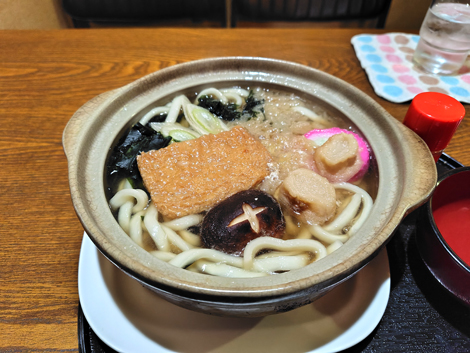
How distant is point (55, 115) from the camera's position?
1843 millimetres

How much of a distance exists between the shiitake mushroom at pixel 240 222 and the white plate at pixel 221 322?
0.76 feet

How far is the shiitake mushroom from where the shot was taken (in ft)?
3.29

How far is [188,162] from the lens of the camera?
3.92 feet

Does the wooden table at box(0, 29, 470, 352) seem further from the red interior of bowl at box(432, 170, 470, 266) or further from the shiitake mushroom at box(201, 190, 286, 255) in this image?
the shiitake mushroom at box(201, 190, 286, 255)

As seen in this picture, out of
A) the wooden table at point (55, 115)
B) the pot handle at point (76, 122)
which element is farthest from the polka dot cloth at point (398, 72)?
the pot handle at point (76, 122)

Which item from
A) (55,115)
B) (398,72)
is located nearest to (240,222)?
(55,115)

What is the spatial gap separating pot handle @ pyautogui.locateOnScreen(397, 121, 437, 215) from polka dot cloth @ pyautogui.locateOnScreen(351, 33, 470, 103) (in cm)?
96

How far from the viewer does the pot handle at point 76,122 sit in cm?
107

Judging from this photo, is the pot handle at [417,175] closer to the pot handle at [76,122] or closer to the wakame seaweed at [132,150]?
the wakame seaweed at [132,150]

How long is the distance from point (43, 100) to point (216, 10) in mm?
2155

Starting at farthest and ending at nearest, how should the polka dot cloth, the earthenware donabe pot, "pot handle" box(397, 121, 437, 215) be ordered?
1. the polka dot cloth
2. "pot handle" box(397, 121, 437, 215)
3. the earthenware donabe pot

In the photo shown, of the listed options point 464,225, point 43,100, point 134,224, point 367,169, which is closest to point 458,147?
point 464,225

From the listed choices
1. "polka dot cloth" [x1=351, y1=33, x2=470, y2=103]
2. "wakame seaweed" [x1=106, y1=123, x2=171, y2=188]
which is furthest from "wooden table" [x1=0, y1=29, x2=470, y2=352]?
"wakame seaweed" [x1=106, y1=123, x2=171, y2=188]

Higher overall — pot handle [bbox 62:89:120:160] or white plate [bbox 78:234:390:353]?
pot handle [bbox 62:89:120:160]
